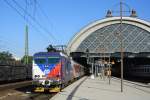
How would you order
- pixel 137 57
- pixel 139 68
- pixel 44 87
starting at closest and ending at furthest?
1. pixel 44 87
2. pixel 139 68
3. pixel 137 57

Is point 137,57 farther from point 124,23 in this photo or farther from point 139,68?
point 124,23

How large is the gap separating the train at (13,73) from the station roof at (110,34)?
6770cm

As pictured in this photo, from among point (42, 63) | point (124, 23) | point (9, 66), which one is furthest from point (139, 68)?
point (42, 63)

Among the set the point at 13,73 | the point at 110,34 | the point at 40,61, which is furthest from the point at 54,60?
the point at 110,34

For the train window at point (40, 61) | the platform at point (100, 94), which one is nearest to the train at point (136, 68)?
the platform at point (100, 94)

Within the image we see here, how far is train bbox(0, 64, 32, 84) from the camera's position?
42003 mm

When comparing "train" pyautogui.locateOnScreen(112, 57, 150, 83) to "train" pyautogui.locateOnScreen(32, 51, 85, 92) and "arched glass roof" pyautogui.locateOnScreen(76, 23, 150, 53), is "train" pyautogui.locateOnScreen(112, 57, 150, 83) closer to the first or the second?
"arched glass roof" pyautogui.locateOnScreen(76, 23, 150, 53)

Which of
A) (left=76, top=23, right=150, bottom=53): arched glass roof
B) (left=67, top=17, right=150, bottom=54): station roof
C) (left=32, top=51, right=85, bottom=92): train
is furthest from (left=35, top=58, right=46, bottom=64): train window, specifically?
(left=67, top=17, right=150, bottom=54): station roof

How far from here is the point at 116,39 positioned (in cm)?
12362

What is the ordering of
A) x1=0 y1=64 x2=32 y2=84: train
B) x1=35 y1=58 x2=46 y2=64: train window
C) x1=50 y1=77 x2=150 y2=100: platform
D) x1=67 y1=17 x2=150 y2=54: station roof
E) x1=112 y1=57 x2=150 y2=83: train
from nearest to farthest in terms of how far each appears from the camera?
x1=50 y1=77 x2=150 y2=100: platform, x1=35 y1=58 x2=46 y2=64: train window, x1=0 y1=64 x2=32 y2=84: train, x1=112 y1=57 x2=150 y2=83: train, x1=67 y1=17 x2=150 y2=54: station roof

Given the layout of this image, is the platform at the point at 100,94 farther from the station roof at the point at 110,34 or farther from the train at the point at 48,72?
the station roof at the point at 110,34

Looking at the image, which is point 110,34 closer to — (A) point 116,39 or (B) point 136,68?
(A) point 116,39

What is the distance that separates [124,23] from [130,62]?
14.4m

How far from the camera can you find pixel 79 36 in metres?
127
